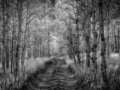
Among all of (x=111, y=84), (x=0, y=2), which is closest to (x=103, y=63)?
(x=111, y=84)

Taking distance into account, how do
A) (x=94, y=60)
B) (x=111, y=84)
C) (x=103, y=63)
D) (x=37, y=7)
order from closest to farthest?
(x=111, y=84), (x=103, y=63), (x=94, y=60), (x=37, y=7)

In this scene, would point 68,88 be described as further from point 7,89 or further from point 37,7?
point 37,7

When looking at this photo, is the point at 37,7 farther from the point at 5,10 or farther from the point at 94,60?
the point at 94,60

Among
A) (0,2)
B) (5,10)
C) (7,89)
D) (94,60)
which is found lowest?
(7,89)

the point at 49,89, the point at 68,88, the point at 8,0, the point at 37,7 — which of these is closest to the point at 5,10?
the point at 8,0

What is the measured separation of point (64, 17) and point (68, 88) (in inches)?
337

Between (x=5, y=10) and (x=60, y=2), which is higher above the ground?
(x=60, y=2)

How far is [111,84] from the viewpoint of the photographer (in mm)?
4305

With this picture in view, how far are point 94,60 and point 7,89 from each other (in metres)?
4.35

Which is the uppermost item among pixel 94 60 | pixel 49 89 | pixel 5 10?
pixel 5 10

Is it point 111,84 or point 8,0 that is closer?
point 111,84

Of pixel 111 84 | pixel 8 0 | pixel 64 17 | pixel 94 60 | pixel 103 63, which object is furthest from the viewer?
pixel 64 17

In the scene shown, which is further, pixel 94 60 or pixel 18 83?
pixel 94 60

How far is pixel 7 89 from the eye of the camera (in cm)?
469
